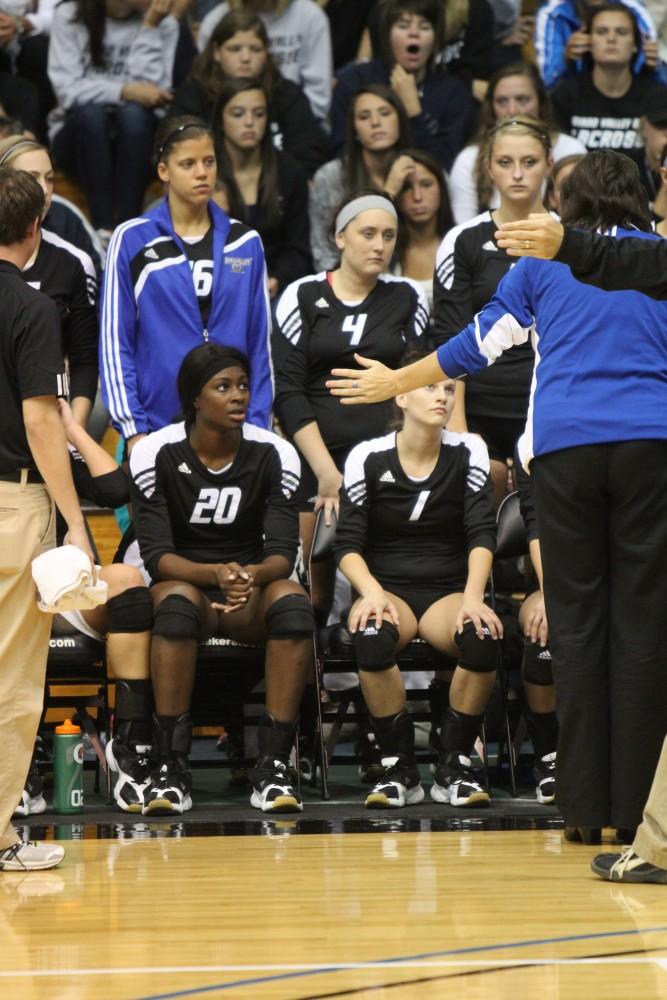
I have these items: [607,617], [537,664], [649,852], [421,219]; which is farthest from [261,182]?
[649,852]

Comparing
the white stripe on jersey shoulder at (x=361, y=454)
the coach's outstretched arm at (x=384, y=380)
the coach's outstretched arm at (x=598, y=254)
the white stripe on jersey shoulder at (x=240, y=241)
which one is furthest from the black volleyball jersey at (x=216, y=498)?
the coach's outstretched arm at (x=598, y=254)

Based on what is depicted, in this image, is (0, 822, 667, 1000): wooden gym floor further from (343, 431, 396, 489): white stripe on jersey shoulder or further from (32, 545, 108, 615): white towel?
(343, 431, 396, 489): white stripe on jersey shoulder

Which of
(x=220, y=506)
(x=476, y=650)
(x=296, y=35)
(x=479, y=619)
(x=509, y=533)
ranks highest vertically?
(x=296, y=35)

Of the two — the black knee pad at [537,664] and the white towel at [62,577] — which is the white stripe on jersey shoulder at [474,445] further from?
the white towel at [62,577]

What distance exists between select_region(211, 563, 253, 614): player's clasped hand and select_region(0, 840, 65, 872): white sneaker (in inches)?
54.2

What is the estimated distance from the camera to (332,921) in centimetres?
400

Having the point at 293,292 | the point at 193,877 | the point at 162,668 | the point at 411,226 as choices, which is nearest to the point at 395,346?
the point at 293,292

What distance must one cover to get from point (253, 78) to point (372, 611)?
134 inches

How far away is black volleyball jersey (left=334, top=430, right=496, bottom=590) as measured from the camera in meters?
6.24

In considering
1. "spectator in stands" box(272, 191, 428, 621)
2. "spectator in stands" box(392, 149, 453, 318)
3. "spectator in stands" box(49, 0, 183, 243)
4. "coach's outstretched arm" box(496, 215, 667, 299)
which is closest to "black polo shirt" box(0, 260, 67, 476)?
"coach's outstretched arm" box(496, 215, 667, 299)

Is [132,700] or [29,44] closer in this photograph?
[132,700]

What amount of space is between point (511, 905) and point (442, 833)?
3.76 feet

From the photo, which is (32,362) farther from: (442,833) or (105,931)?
(442,833)

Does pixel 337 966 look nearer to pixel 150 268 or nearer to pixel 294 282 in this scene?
pixel 150 268
